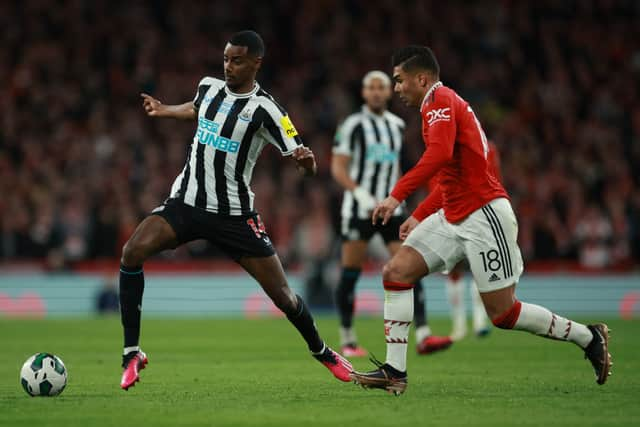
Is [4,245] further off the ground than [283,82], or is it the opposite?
[283,82]

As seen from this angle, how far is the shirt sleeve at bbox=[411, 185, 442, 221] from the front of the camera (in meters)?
7.83

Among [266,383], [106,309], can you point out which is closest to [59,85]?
[106,309]

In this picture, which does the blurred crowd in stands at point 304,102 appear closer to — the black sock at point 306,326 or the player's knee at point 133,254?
the black sock at point 306,326

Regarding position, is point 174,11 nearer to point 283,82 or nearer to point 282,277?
point 283,82

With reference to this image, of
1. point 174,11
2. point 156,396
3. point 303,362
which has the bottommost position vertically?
point 303,362

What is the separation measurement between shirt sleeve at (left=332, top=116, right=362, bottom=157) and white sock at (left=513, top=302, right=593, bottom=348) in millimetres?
4278

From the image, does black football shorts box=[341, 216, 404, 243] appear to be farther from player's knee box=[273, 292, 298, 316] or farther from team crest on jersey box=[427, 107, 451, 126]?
team crest on jersey box=[427, 107, 451, 126]

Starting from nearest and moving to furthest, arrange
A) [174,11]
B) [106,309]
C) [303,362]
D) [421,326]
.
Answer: [303,362]
[421,326]
[106,309]
[174,11]

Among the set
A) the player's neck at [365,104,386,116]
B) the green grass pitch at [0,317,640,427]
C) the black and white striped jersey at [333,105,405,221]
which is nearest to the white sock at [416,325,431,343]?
the green grass pitch at [0,317,640,427]

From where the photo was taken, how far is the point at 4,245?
62.7 ft

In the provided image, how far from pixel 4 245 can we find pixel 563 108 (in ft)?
36.3

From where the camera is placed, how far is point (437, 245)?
24.5 feet

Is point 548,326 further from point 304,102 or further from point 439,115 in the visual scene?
point 304,102

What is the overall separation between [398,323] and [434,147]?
4.06ft
